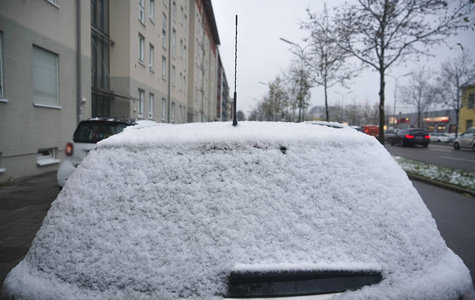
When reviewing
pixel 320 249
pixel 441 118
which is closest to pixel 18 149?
pixel 320 249

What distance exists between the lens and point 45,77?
30.2 feet

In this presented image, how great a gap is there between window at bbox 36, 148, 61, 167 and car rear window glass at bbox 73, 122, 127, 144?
402 cm

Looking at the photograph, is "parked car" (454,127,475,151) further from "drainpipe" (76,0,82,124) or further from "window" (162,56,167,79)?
"drainpipe" (76,0,82,124)

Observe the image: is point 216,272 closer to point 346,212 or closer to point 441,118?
point 346,212

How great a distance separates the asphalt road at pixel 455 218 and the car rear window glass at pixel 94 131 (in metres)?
5.83

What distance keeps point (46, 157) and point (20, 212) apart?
482 cm

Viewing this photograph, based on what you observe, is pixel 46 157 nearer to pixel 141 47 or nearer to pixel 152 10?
pixel 141 47

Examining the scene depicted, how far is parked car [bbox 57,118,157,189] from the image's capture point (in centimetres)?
556

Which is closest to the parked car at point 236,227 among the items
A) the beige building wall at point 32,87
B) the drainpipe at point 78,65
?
the beige building wall at point 32,87

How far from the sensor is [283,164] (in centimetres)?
142

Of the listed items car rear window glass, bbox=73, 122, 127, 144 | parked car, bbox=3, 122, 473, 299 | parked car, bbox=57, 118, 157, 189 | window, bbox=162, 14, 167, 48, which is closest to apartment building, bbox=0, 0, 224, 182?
parked car, bbox=57, 118, 157, 189

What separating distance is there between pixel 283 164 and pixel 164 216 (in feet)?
2.00

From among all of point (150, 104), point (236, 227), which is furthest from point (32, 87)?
point (150, 104)

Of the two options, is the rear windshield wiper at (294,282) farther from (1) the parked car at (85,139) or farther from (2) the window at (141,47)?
A: (2) the window at (141,47)
